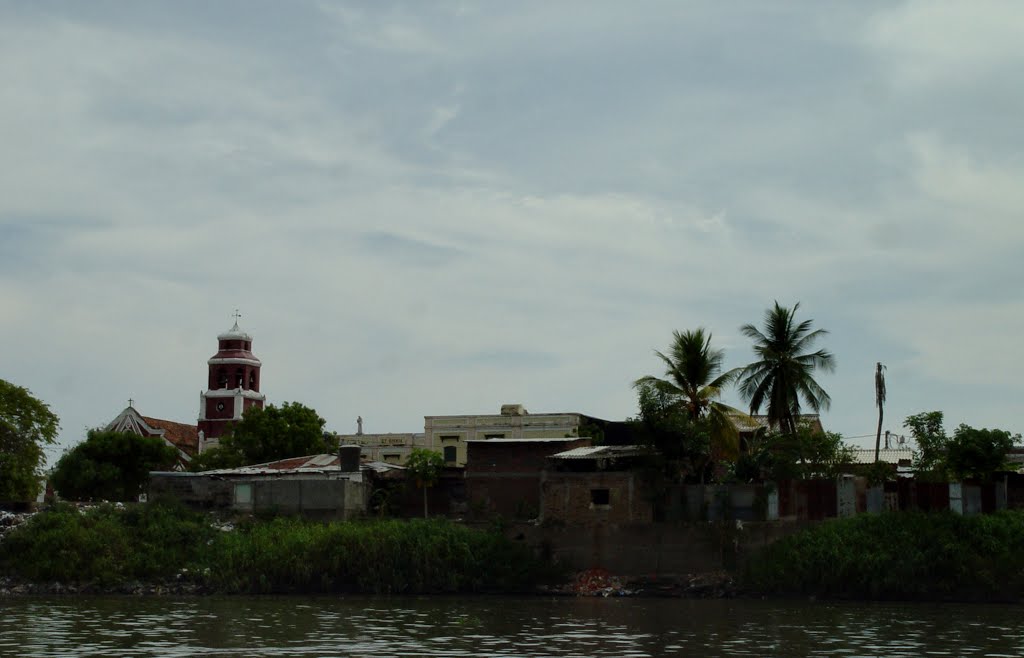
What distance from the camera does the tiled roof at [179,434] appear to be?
305 feet

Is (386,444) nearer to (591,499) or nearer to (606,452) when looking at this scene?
(606,452)

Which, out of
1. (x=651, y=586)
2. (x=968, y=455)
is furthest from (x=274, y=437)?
(x=968, y=455)

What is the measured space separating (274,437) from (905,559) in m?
40.1

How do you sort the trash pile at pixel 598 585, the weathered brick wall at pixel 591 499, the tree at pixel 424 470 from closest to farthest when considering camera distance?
1. the trash pile at pixel 598 585
2. the weathered brick wall at pixel 591 499
3. the tree at pixel 424 470

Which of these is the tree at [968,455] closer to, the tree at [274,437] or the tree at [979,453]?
the tree at [979,453]

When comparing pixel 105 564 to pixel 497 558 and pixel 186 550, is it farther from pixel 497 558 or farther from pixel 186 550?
pixel 497 558

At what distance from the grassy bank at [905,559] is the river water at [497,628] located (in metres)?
1.89

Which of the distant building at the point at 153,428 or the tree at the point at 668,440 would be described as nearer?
the tree at the point at 668,440

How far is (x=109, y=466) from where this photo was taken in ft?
235

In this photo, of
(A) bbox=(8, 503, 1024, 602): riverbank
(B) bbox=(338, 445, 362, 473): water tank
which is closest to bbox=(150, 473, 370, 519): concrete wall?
(A) bbox=(8, 503, 1024, 602): riverbank

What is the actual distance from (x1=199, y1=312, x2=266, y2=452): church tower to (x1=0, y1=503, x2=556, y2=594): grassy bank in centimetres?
4484

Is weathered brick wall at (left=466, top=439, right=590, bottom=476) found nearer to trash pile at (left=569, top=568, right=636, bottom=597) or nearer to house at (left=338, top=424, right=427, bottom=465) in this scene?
trash pile at (left=569, top=568, right=636, bottom=597)

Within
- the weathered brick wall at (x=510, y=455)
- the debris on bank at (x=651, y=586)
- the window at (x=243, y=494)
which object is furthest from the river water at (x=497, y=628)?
the weathered brick wall at (x=510, y=455)

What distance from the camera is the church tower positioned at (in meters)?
94.2
